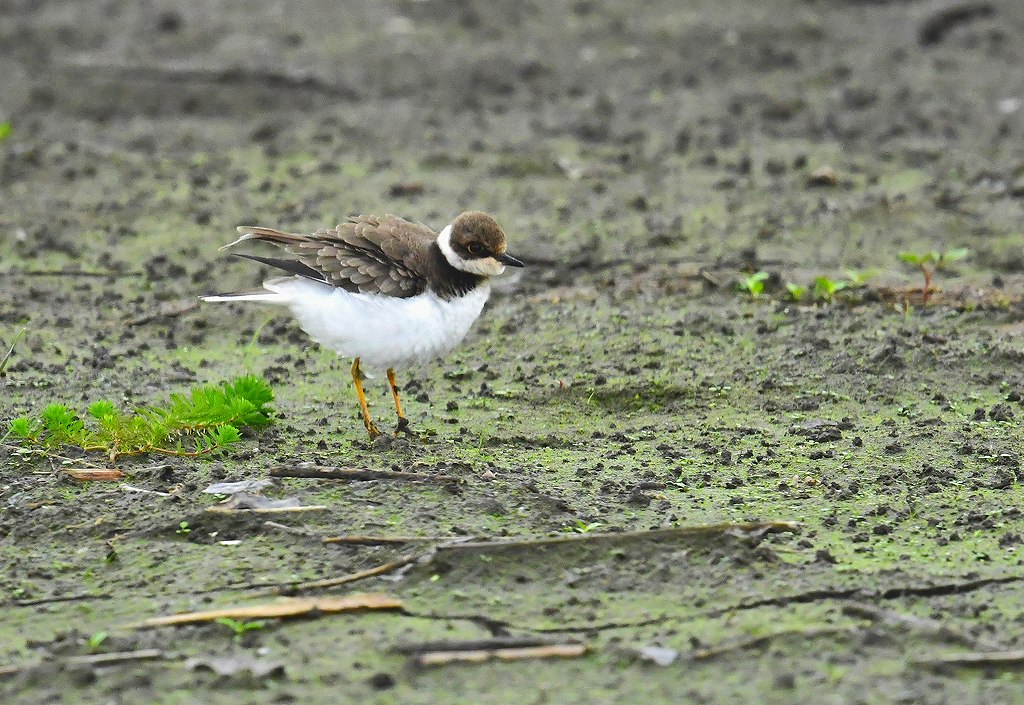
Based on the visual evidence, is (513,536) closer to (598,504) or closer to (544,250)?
(598,504)

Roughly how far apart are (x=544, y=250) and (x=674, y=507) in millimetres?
3710

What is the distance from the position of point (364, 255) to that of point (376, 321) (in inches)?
13.3

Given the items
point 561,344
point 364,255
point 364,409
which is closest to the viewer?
point 364,255

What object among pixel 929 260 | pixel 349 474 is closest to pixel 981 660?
pixel 349 474

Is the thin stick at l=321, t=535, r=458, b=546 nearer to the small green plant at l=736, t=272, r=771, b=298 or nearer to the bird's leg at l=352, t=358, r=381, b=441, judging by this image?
the bird's leg at l=352, t=358, r=381, b=441

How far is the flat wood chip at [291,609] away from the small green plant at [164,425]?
1.30 meters

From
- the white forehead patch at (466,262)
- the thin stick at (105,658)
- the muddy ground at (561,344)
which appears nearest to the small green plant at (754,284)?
the muddy ground at (561,344)

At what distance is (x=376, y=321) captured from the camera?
5.91 m

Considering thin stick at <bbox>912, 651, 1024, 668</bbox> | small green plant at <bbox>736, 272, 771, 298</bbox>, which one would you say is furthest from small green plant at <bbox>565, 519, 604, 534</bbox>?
small green plant at <bbox>736, 272, 771, 298</bbox>

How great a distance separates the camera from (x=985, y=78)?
38.5 feet

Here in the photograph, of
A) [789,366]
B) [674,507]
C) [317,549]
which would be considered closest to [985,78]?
[789,366]

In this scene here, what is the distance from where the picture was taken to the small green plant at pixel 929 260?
7.64 m

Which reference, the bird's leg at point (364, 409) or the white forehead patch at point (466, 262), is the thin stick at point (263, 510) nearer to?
the bird's leg at point (364, 409)

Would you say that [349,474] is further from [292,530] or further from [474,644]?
[474,644]
